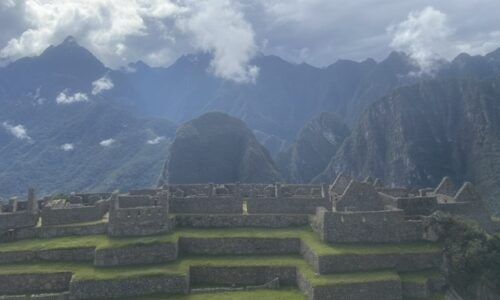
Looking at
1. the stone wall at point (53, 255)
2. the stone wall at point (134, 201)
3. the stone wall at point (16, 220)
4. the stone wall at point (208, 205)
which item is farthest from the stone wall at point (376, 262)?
the stone wall at point (16, 220)

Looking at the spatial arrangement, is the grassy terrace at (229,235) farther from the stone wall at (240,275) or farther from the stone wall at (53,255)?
the stone wall at (240,275)

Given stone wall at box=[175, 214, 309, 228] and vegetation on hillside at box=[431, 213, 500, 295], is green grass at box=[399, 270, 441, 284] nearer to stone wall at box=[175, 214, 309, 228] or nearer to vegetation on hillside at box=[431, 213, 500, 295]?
vegetation on hillside at box=[431, 213, 500, 295]

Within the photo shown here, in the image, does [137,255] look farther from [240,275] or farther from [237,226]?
[237,226]

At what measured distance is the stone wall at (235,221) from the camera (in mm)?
38469

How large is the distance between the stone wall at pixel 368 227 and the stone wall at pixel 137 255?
978 cm

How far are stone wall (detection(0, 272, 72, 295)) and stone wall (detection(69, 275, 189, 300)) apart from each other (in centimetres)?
156

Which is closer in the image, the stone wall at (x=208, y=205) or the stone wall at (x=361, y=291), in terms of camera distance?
the stone wall at (x=361, y=291)

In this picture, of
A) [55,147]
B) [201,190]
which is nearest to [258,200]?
[201,190]

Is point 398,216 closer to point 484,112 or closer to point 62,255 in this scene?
point 62,255

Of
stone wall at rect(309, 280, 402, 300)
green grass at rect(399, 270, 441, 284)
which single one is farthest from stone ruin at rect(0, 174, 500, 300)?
green grass at rect(399, 270, 441, 284)

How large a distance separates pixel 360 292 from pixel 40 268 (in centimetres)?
1886

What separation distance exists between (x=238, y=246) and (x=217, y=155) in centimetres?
13721

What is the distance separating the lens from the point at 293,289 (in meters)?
32.5

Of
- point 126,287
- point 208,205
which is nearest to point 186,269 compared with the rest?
point 126,287
